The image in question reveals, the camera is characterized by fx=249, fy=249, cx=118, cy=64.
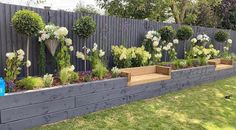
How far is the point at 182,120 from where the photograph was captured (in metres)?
4.04

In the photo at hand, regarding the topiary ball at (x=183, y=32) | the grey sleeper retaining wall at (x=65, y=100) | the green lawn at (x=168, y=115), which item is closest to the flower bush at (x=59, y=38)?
the grey sleeper retaining wall at (x=65, y=100)

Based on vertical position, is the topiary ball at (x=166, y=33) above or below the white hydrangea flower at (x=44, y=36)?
above

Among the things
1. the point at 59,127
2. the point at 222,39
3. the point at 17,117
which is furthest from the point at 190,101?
the point at 222,39

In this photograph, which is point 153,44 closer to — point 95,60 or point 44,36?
point 95,60

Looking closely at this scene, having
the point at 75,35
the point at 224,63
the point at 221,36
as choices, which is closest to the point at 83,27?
the point at 75,35

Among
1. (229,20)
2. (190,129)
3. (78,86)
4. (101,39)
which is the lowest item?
(190,129)

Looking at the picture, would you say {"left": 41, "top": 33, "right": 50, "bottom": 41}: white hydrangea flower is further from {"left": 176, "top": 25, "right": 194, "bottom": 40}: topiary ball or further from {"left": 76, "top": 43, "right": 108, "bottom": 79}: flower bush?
{"left": 176, "top": 25, "right": 194, "bottom": 40}: topiary ball

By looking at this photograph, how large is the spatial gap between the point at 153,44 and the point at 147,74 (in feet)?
3.08

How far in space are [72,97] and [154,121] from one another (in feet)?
4.35

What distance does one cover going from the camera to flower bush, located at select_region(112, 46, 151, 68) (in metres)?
5.53

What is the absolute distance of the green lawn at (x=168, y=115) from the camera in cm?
366

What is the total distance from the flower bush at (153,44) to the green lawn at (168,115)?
1142 millimetres

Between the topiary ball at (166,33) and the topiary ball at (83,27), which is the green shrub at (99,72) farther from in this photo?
the topiary ball at (166,33)

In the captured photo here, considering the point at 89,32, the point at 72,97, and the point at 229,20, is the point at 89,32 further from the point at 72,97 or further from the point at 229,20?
the point at 229,20
